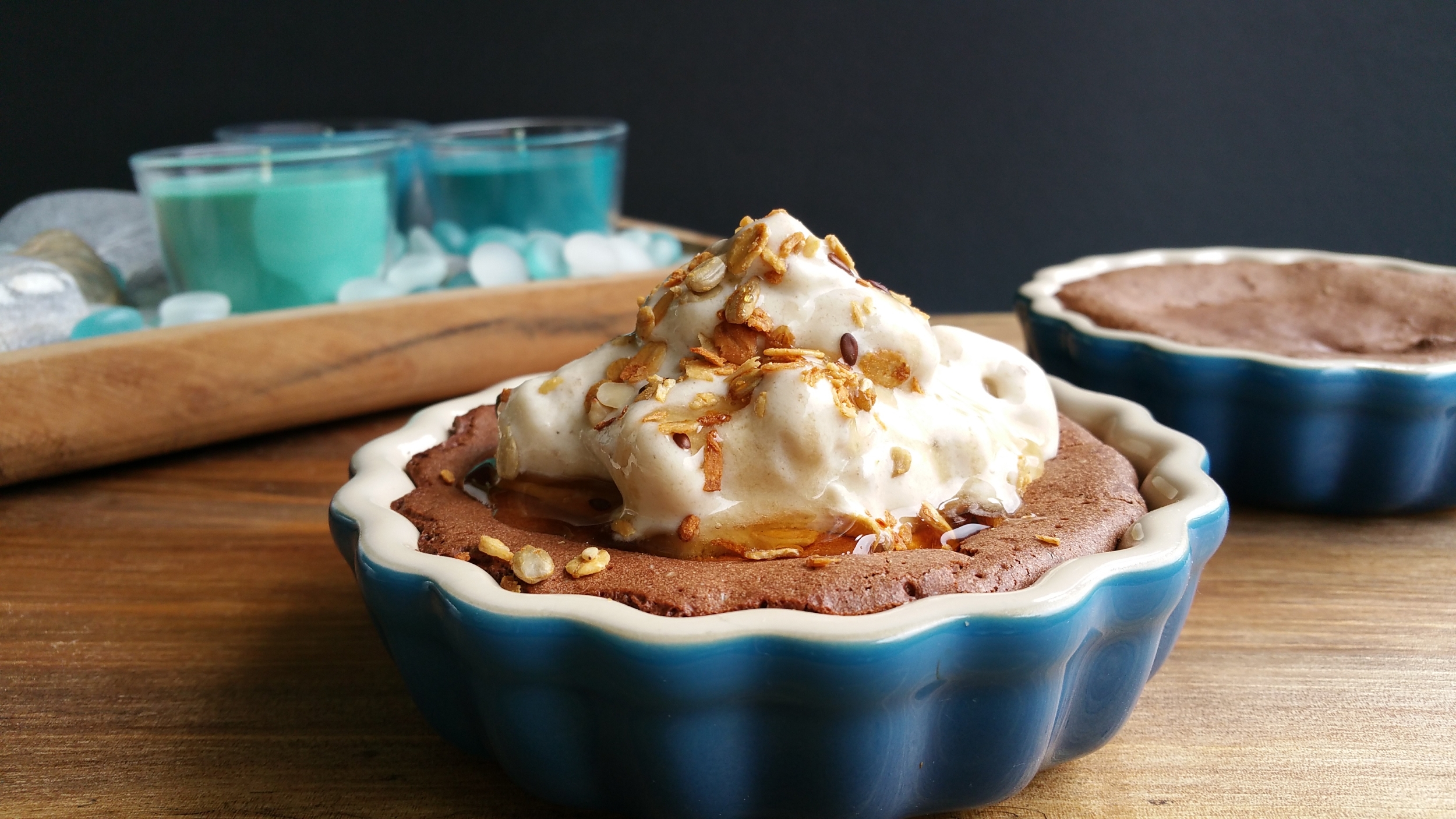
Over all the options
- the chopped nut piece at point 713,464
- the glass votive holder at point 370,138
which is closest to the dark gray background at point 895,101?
the glass votive holder at point 370,138

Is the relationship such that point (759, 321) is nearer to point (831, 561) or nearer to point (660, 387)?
point (660, 387)

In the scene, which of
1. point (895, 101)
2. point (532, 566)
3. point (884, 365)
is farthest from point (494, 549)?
point (895, 101)

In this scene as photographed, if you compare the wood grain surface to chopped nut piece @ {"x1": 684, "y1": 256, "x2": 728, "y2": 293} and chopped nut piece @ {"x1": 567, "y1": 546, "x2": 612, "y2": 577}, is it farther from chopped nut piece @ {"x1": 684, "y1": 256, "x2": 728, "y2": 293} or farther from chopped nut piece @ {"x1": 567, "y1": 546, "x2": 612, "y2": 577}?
chopped nut piece @ {"x1": 684, "y1": 256, "x2": 728, "y2": 293}

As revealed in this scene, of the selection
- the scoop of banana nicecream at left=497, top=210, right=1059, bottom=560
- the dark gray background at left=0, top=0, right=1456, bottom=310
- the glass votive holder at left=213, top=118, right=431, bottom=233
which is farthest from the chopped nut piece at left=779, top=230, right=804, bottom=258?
the dark gray background at left=0, top=0, right=1456, bottom=310

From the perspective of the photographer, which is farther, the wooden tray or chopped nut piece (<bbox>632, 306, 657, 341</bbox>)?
the wooden tray

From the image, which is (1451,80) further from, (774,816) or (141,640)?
(141,640)

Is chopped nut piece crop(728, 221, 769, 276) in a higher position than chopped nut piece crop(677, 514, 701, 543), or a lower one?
higher

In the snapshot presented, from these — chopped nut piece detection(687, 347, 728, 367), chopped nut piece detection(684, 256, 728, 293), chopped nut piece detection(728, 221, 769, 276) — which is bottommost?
chopped nut piece detection(687, 347, 728, 367)
